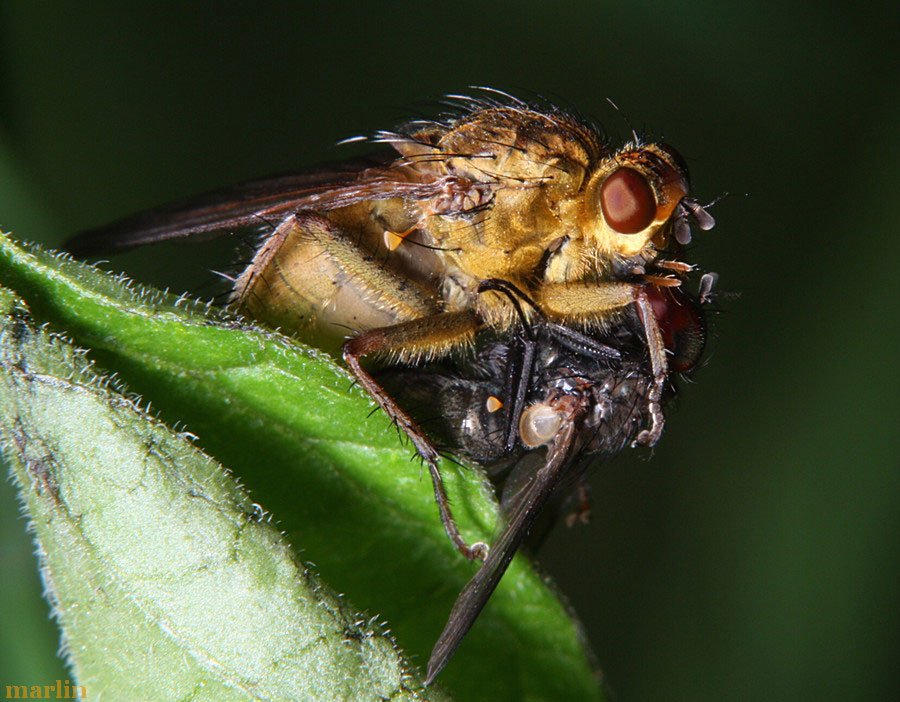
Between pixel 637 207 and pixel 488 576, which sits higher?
pixel 637 207

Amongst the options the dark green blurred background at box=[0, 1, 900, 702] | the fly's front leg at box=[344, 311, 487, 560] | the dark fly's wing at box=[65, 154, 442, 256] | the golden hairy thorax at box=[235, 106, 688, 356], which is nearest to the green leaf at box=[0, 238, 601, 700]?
the fly's front leg at box=[344, 311, 487, 560]

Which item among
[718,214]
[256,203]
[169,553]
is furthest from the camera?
[718,214]

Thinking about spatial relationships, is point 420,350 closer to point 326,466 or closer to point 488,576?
point 326,466

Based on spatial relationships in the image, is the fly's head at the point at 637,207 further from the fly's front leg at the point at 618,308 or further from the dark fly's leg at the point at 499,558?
the dark fly's leg at the point at 499,558

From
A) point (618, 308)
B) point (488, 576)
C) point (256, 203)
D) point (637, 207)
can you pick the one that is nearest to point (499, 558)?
point (488, 576)

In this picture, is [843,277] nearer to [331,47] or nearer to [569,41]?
[569,41]

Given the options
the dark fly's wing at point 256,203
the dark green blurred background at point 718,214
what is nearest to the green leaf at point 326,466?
the dark fly's wing at point 256,203

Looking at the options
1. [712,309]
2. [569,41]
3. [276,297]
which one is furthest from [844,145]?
[276,297]

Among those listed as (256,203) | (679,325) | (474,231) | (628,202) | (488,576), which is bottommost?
(488,576)
